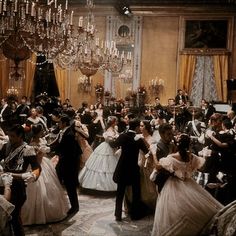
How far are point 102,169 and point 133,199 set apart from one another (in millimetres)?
1360

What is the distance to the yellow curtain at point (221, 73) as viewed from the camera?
1650cm

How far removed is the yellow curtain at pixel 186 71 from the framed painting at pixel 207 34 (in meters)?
0.42

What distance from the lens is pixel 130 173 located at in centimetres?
597

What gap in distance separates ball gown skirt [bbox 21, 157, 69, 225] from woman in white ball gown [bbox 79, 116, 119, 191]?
1.26 m

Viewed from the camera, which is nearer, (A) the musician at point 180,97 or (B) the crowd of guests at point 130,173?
(B) the crowd of guests at point 130,173

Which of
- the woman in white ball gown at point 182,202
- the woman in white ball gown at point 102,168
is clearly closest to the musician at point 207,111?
the woman in white ball gown at point 102,168

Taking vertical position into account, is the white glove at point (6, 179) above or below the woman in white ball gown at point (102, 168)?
above

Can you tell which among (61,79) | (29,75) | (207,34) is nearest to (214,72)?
(207,34)

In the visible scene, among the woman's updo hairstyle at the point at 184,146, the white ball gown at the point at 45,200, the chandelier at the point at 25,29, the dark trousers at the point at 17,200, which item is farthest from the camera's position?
the chandelier at the point at 25,29

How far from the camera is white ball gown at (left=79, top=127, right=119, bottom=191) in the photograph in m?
7.34

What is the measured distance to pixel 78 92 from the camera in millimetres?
17922

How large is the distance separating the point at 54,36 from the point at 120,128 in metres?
2.58

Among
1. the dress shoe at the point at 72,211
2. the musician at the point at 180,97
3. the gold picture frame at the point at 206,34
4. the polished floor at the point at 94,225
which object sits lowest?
the polished floor at the point at 94,225

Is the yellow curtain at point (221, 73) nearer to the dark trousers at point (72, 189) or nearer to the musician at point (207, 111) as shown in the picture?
the musician at point (207, 111)
